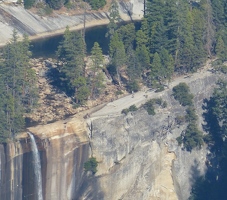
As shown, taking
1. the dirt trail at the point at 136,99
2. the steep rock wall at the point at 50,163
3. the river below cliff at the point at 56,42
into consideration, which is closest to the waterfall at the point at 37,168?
the steep rock wall at the point at 50,163

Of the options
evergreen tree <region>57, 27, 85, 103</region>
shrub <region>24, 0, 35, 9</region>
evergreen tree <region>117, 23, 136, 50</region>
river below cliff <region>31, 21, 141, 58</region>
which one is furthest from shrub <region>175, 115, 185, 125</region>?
shrub <region>24, 0, 35, 9</region>

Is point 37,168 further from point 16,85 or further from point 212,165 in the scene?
point 212,165

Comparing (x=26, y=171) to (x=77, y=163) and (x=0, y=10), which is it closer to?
(x=77, y=163)

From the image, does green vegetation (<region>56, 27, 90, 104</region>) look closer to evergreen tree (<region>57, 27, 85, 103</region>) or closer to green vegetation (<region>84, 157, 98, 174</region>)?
evergreen tree (<region>57, 27, 85, 103</region>)

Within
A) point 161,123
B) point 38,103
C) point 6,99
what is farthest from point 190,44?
point 6,99

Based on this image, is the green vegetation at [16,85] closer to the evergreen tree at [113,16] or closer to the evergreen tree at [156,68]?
the evergreen tree at [156,68]

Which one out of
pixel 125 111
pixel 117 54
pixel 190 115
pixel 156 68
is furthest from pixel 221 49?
pixel 125 111
